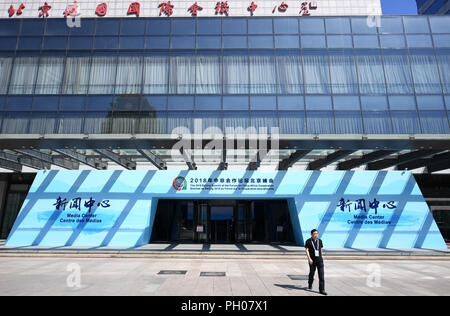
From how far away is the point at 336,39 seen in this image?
16.9m

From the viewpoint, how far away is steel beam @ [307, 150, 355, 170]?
16.4 meters

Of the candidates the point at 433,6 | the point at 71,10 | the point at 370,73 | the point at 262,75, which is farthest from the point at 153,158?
the point at 433,6

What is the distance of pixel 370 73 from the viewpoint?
632 inches

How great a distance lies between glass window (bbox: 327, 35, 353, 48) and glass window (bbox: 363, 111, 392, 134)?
4816 millimetres

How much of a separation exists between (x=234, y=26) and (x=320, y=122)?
8.56 m

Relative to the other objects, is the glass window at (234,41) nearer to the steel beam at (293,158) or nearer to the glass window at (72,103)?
the steel beam at (293,158)

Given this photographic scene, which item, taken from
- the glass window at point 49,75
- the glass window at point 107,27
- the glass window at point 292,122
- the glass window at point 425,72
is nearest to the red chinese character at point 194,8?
the glass window at point 107,27

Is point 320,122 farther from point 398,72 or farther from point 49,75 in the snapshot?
point 49,75

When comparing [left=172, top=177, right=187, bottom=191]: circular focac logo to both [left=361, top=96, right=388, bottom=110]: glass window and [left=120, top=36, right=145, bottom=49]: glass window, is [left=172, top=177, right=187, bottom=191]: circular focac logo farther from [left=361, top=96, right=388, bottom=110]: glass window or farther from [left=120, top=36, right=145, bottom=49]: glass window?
[left=361, top=96, right=388, bottom=110]: glass window

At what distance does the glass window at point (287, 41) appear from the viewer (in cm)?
1694

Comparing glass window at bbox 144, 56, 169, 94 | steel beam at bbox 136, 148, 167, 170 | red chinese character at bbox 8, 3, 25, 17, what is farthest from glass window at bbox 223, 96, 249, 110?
red chinese character at bbox 8, 3, 25, 17

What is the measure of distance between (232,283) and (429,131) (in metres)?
14.2

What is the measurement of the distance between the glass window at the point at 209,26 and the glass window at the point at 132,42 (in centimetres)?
378
